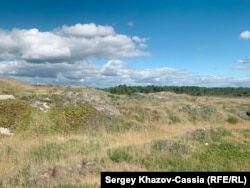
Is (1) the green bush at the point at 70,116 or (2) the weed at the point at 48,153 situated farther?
(1) the green bush at the point at 70,116

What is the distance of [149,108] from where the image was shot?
105 feet

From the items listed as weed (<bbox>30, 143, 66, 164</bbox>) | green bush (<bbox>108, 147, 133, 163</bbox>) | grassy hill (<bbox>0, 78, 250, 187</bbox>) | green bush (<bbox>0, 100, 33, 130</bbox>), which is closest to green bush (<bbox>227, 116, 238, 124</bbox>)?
grassy hill (<bbox>0, 78, 250, 187</bbox>)

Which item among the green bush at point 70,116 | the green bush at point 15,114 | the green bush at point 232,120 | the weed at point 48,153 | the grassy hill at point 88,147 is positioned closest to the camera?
the grassy hill at point 88,147

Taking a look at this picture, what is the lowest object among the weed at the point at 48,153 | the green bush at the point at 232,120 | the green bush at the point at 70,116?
the weed at the point at 48,153

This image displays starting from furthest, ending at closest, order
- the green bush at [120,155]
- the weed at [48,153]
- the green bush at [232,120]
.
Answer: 1. the green bush at [232,120]
2. the weed at [48,153]
3. the green bush at [120,155]

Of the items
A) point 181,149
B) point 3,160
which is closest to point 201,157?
point 181,149

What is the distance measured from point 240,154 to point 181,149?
2487mm

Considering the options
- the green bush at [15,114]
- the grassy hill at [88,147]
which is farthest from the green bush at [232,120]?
the green bush at [15,114]

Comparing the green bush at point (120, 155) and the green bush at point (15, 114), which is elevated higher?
the green bush at point (15, 114)

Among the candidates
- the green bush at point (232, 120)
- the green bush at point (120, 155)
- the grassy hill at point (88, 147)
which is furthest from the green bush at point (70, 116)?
the green bush at point (232, 120)

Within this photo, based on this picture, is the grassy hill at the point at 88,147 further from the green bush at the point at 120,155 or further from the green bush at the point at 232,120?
the green bush at the point at 232,120

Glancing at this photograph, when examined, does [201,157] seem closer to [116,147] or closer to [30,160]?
[116,147]

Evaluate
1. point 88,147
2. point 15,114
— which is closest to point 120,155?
point 88,147

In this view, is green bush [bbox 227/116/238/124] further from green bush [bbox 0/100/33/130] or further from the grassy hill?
green bush [bbox 0/100/33/130]
